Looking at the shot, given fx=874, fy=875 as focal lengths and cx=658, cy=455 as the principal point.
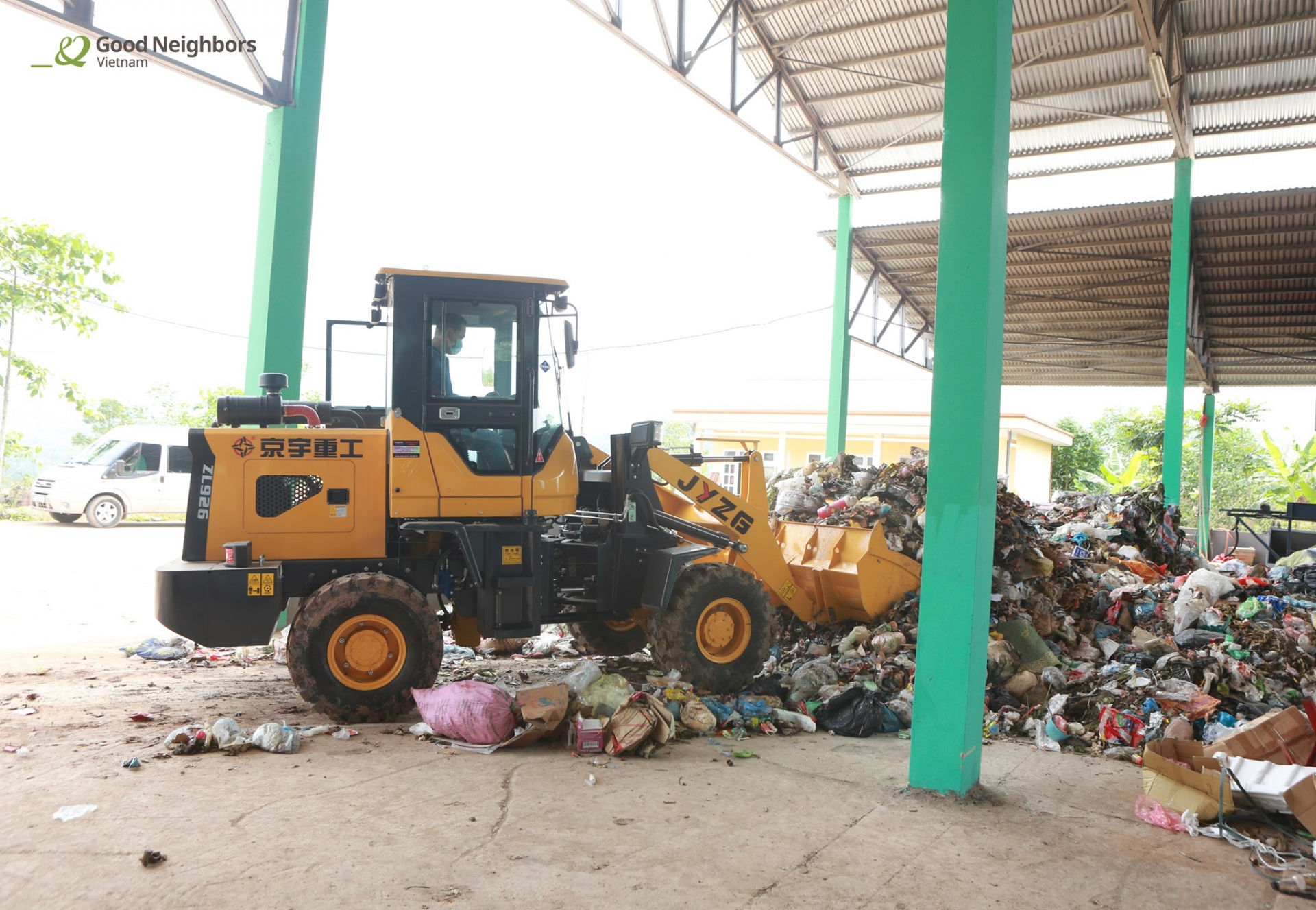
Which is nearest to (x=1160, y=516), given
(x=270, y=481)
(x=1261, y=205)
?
(x=1261, y=205)

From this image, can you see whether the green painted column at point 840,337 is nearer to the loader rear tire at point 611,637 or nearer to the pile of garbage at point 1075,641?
the pile of garbage at point 1075,641

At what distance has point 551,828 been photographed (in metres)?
3.62

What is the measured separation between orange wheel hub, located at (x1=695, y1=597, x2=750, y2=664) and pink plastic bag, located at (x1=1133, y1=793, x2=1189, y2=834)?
8.21ft

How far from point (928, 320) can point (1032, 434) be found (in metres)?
7.50

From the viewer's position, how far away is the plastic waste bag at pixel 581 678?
5180 millimetres

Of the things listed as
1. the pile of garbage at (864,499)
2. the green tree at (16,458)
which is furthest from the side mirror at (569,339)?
the green tree at (16,458)

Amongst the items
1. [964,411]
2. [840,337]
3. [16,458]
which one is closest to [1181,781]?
[964,411]

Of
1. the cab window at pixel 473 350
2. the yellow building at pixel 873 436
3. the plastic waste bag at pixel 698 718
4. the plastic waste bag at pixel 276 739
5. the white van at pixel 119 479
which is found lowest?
the plastic waste bag at pixel 276 739

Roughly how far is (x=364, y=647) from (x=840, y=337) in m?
10.7

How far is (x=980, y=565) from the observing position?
4039mm

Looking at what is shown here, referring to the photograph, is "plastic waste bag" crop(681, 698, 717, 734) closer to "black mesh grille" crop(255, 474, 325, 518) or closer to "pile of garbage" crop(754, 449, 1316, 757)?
"pile of garbage" crop(754, 449, 1316, 757)

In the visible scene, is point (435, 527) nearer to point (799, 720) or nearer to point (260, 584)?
point (260, 584)

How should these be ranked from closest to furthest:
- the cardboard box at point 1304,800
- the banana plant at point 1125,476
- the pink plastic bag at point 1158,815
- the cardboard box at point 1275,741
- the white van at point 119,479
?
1. the cardboard box at point 1304,800
2. the pink plastic bag at point 1158,815
3. the cardboard box at point 1275,741
4. the white van at point 119,479
5. the banana plant at point 1125,476

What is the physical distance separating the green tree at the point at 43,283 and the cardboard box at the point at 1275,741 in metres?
16.2
